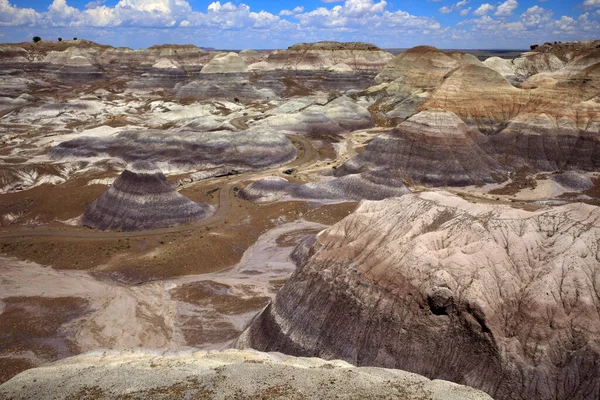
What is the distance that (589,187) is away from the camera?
161ft

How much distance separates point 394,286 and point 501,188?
3859cm

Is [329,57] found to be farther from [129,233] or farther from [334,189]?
[129,233]

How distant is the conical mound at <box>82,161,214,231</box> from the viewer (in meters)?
38.9

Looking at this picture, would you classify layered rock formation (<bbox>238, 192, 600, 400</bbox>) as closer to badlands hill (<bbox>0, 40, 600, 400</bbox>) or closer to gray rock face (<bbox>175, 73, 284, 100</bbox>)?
badlands hill (<bbox>0, 40, 600, 400</bbox>)

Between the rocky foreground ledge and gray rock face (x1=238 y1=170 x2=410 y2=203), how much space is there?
1205 inches

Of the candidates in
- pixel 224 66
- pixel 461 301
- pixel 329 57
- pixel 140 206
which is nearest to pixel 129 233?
pixel 140 206

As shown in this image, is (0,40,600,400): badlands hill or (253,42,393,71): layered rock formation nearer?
(0,40,600,400): badlands hill

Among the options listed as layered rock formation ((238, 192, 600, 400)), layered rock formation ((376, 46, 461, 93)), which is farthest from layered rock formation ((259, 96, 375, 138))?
layered rock formation ((238, 192, 600, 400))

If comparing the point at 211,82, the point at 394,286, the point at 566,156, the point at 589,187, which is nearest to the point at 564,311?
the point at 394,286

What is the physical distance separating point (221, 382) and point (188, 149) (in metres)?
50.8

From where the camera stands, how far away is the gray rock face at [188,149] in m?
59.0

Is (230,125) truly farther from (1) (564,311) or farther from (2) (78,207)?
(1) (564,311)

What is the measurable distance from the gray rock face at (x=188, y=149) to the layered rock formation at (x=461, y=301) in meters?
39.6

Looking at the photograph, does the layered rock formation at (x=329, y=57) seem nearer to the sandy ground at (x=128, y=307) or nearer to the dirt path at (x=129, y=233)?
the dirt path at (x=129, y=233)
